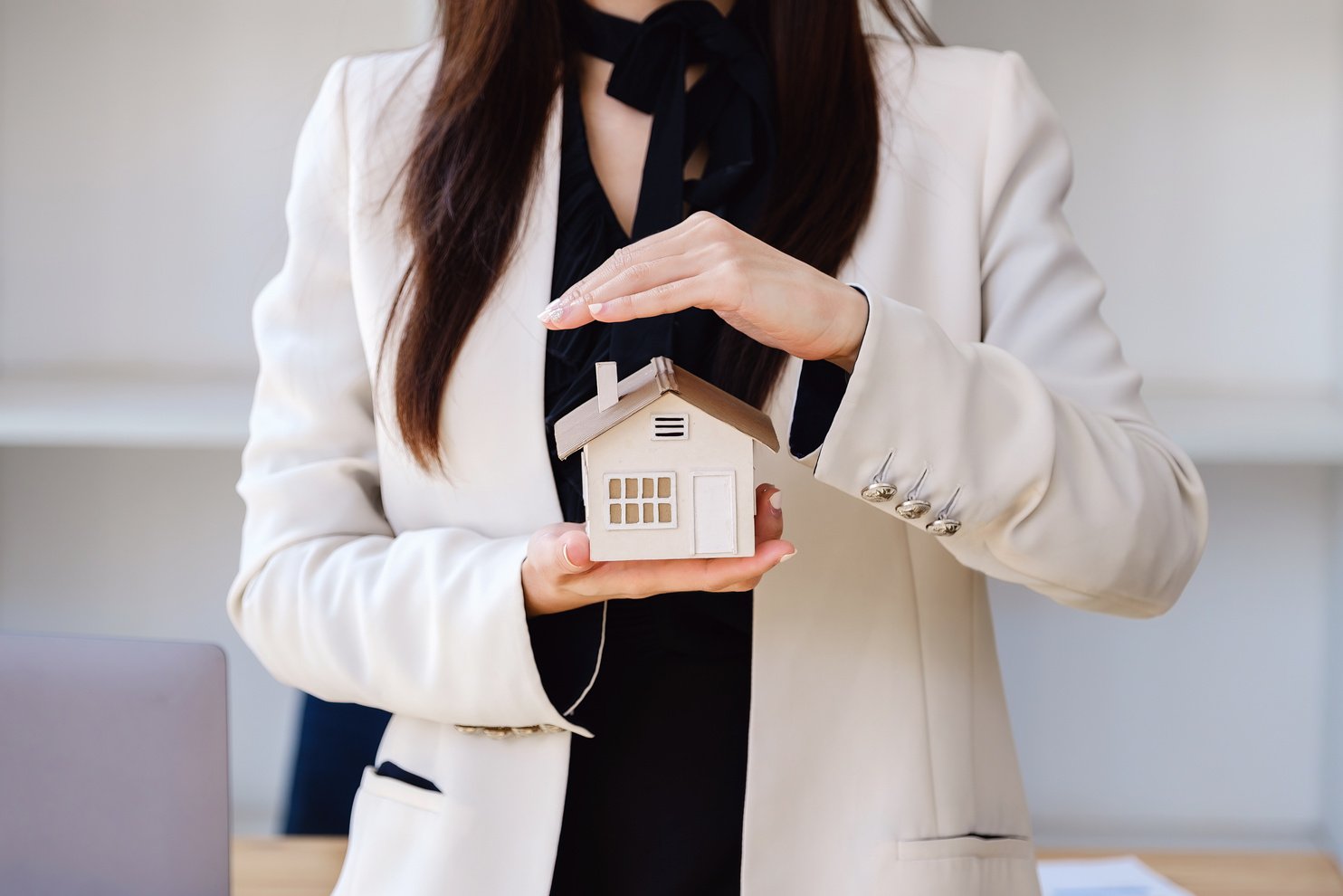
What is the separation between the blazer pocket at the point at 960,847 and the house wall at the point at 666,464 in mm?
274

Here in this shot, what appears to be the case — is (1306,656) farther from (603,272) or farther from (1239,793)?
(603,272)

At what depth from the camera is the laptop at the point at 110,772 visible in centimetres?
73

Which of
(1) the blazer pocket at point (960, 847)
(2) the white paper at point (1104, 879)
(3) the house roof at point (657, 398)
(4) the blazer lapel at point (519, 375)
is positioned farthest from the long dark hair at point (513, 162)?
(2) the white paper at point (1104, 879)

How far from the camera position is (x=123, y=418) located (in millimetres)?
1404

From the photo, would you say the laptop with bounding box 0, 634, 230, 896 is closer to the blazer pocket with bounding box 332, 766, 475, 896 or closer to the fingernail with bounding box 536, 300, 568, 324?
the blazer pocket with bounding box 332, 766, 475, 896

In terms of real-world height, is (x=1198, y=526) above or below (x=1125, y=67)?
below

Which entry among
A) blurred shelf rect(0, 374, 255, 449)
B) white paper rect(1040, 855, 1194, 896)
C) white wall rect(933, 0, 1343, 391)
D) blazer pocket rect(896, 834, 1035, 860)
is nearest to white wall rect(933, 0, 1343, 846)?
white wall rect(933, 0, 1343, 391)

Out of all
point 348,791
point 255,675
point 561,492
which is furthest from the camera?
point 255,675

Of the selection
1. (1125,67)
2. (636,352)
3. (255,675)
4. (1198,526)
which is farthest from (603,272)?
(255,675)

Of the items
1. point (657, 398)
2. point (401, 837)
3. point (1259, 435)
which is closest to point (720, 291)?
point (657, 398)

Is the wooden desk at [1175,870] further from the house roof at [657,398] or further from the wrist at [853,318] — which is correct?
the wrist at [853,318]

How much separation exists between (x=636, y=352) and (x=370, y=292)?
0.72 feet

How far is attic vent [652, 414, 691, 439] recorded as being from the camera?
67cm

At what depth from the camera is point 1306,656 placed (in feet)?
5.42
